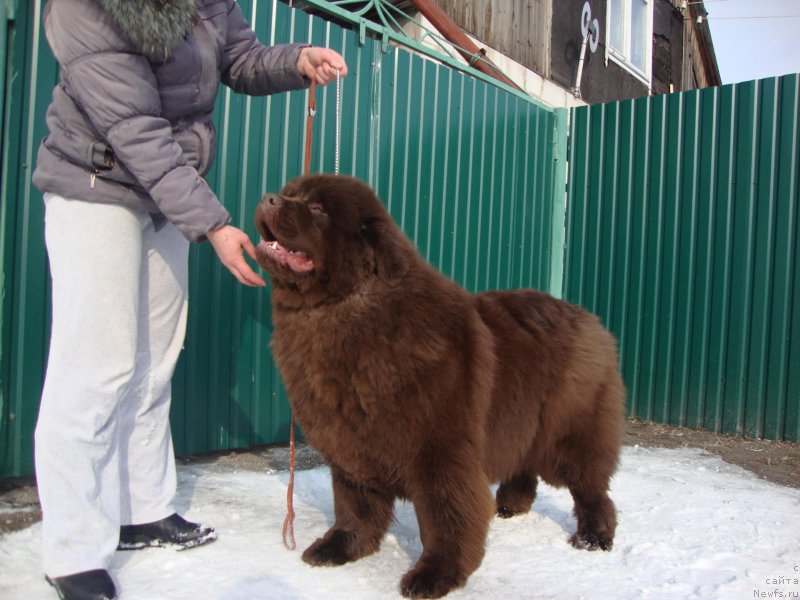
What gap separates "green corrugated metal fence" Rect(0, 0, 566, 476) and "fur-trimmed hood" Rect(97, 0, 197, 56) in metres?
1.31

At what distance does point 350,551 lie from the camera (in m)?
2.26

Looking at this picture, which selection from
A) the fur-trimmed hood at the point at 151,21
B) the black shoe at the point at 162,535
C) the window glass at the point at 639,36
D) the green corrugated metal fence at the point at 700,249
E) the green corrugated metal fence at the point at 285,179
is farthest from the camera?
the window glass at the point at 639,36

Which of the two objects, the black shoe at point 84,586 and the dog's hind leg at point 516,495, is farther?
the dog's hind leg at point 516,495

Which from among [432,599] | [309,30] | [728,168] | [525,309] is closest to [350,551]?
[432,599]

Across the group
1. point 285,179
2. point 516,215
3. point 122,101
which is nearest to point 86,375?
point 122,101

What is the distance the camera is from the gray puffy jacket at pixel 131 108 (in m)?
1.80

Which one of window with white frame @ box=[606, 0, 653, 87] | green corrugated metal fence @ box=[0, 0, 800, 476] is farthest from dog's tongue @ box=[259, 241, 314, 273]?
window with white frame @ box=[606, 0, 653, 87]

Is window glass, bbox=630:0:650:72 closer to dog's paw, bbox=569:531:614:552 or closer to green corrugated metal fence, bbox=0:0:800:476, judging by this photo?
green corrugated metal fence, bbox=0:0:800:476

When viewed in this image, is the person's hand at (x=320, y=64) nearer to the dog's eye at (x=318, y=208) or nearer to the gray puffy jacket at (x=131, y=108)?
the gray puffy jacket at (x=131, y=108)

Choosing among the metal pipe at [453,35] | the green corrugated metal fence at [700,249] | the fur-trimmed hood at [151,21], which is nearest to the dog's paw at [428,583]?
the fur-trimmed hood at [151,21]

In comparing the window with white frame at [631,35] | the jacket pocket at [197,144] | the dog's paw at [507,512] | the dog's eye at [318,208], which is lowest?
the dog's paw at [507,512]

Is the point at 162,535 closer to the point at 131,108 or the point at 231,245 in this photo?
the point at 231,245

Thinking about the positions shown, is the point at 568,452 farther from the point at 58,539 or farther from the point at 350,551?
the point at 58,539

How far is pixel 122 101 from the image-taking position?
1.79m
